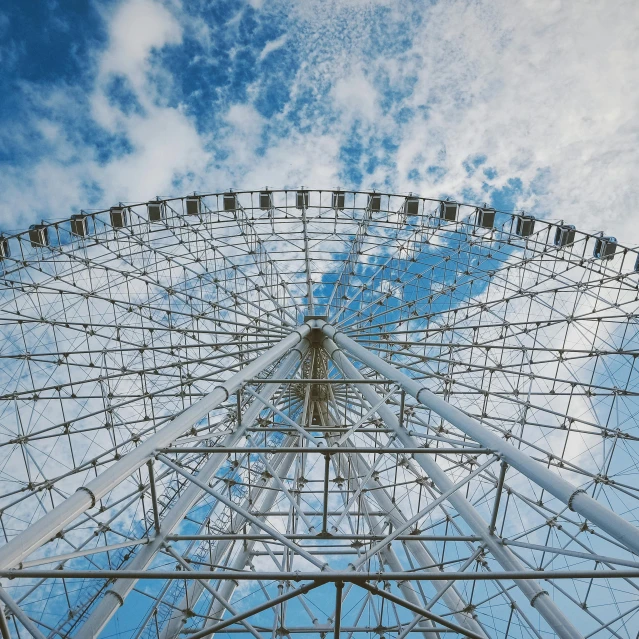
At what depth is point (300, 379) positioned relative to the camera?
1455 cm

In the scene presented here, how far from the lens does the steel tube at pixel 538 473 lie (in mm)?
7793

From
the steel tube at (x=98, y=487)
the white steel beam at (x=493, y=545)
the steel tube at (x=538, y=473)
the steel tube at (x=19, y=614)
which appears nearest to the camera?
the steel tube at (x=19, y=614)

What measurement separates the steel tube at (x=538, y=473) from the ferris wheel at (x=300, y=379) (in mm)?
113

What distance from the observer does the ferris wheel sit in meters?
16.2

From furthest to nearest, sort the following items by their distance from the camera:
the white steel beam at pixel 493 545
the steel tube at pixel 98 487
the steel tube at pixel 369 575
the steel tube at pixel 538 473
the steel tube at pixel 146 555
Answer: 1. the white steel beam at pixel 493 545
2. the steel tube at pixel 146 555
3. the steel tube at pixel 538 473
4. the steel tube at pixel 98 487
5. the steel tube at pixel 369 575

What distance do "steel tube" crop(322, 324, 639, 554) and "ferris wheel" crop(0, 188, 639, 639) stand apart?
0.11 metres

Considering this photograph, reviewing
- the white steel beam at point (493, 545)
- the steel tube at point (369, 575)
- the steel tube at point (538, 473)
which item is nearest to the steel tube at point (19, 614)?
the steel tube at point (369, 575)

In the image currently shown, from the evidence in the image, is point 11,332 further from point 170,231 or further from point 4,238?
point 170,231

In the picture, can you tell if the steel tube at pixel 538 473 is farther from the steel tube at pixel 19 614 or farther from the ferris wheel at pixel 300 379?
the steel tube at pixel 19 614

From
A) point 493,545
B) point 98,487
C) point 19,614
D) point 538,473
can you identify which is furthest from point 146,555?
point 538,473

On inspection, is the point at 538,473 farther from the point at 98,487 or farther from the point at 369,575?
the point at 98,487

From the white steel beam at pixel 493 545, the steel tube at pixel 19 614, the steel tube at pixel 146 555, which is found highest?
the white steel beam at pixel 493 545

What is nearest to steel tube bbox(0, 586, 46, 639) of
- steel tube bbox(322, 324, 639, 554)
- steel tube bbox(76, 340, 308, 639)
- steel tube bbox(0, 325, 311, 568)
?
steel tube bbox(0, 325, 311, 568)

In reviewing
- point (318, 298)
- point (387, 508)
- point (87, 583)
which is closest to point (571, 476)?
point (387, 508)
